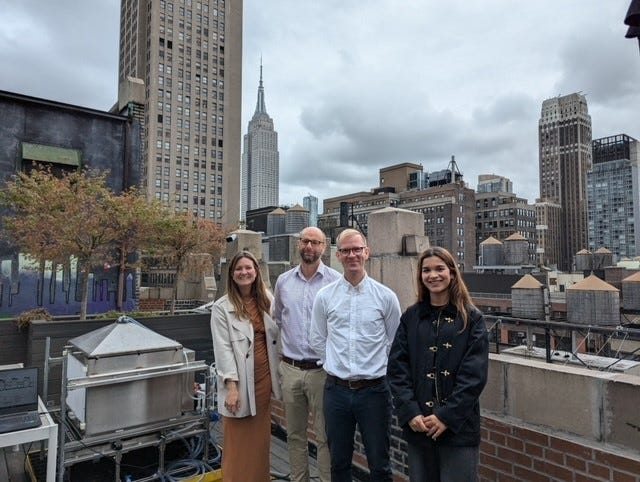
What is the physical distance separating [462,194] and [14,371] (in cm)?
8077

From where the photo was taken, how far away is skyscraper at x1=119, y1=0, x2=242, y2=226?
259 ft

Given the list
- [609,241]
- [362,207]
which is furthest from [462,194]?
[609,241]

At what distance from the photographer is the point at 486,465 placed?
3.19 meters

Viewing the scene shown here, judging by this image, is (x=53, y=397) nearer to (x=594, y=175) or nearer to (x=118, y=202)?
(x=118, y=202)

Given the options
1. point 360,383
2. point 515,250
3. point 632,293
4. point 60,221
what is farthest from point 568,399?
point 515,250

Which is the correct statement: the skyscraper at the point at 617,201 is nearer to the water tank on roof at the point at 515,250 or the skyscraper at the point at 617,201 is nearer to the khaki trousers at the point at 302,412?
the water tank on roof at the point at 515,250

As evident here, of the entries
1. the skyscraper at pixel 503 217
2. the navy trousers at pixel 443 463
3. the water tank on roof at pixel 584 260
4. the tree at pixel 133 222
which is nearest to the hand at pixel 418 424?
the navy trousers at pixel 443 463

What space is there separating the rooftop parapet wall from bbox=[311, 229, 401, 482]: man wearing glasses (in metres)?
0.91

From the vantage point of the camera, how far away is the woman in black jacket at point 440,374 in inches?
91.3

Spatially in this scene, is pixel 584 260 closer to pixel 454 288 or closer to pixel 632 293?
pixel 632 293

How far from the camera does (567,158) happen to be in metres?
160

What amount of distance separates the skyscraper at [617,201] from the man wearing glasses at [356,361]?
152145 mm

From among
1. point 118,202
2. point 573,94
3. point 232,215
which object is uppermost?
point 573,94

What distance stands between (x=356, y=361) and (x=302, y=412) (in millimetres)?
864
